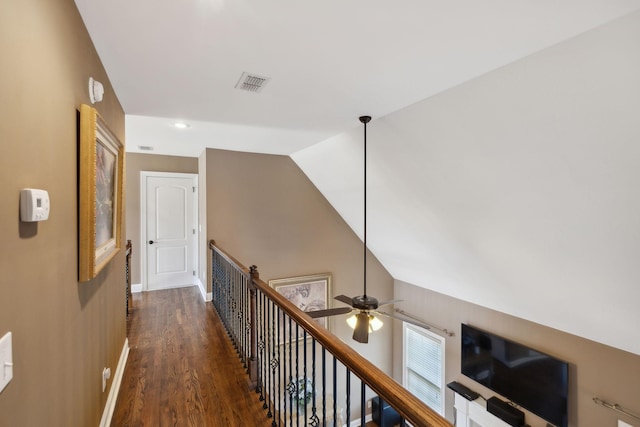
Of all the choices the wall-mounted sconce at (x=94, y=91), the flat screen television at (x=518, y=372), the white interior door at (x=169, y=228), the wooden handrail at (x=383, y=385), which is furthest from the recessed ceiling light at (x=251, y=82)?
the flat screen television at (x=518, y=372)

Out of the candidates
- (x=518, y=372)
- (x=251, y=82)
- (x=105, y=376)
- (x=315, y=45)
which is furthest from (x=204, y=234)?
(x=518, y=372)

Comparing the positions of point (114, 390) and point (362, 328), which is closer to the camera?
point (114, 390)

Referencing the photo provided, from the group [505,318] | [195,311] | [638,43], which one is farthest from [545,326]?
[195,311]

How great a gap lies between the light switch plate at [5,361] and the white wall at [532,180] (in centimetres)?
263

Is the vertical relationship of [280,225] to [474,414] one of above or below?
above

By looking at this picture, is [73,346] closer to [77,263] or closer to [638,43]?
[77,263]

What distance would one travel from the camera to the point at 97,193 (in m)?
1.70

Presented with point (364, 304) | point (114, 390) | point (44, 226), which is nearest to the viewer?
point (44, 226)

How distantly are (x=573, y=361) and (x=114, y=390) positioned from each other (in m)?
4.84

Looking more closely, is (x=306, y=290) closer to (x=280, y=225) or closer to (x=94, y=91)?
(x=280, y=225)

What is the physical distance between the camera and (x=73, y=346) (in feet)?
4.63

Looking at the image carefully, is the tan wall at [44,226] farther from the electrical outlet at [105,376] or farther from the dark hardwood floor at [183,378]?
the dark hardwood floor at [183,378]

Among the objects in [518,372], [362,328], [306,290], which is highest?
[362,328]

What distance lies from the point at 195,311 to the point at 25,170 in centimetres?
375
